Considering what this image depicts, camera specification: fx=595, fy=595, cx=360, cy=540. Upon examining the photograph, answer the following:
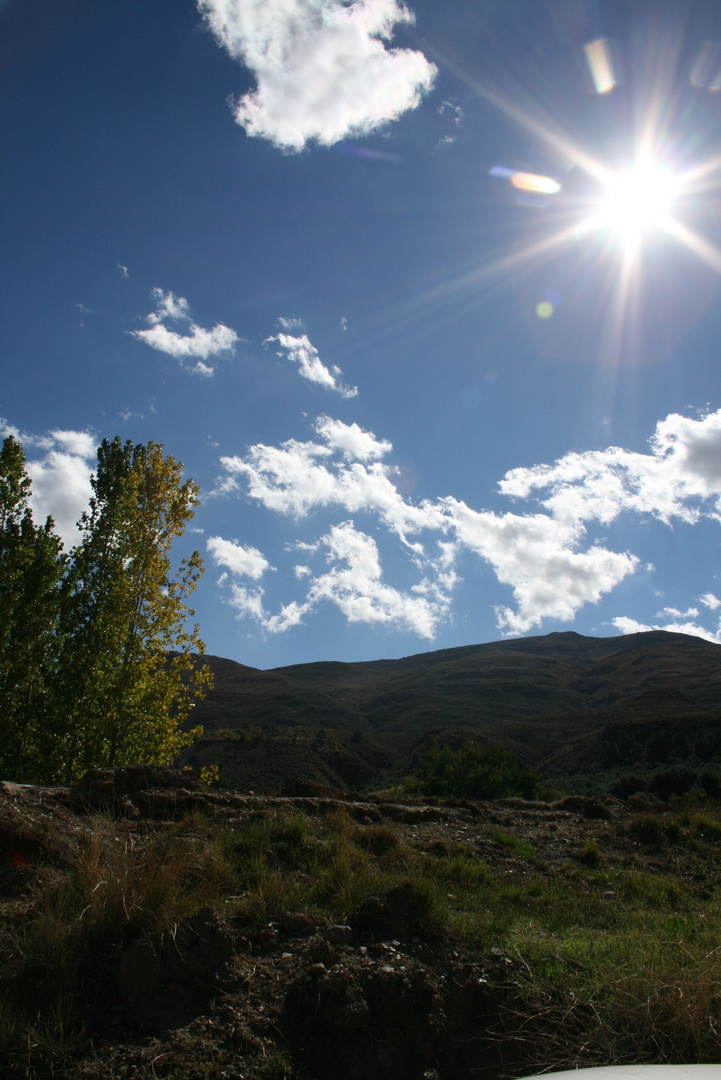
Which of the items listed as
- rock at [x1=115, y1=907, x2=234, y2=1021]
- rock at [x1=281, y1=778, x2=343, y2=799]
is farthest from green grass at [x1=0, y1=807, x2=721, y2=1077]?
rock at [x1=281, y1=778, x2=343, y2=799]

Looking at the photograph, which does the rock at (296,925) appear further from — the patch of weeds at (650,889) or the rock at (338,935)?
the patch of weeds at (650,889)

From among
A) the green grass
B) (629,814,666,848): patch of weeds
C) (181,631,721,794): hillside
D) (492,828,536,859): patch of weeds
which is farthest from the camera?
(181,631,721,794): hillside

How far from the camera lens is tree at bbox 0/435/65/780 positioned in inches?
471

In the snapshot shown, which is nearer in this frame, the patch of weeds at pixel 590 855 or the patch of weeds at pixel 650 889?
the patch of weeds at pixel 650 889

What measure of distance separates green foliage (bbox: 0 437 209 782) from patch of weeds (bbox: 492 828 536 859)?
573 cm

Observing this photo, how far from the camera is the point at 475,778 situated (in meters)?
20.6

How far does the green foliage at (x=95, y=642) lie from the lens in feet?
37.6

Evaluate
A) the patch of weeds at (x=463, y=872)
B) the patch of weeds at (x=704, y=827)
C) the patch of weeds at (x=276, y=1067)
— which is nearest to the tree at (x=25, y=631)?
the patch of weeds at (x=463, y=872)

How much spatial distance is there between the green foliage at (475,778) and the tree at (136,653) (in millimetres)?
10992

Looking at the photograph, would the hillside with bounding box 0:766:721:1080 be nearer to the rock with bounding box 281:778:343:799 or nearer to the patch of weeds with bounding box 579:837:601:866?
the patch of weeds with bounding box 579:837:601:866

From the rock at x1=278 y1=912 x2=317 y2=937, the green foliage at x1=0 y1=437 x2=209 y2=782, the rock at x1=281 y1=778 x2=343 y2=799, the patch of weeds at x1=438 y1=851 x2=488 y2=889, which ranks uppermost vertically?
the green foliage at x1=0 y1=437 x2=209 y2=782

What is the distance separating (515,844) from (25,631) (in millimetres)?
10682

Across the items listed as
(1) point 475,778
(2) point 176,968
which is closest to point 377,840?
(2) point 176,968

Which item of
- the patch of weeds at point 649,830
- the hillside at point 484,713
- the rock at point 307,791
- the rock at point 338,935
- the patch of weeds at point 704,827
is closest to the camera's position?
the rock at point 338,935
